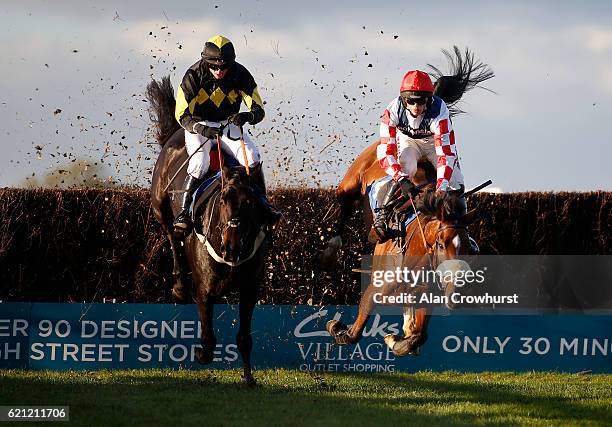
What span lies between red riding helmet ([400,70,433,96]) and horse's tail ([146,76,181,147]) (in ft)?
9.17

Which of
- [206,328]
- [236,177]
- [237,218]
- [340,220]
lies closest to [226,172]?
[236,177]

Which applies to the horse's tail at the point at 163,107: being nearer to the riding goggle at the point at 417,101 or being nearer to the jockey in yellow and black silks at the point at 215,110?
the jockey in yellow and black silks at the point at 215,110

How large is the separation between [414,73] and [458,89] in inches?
77.3

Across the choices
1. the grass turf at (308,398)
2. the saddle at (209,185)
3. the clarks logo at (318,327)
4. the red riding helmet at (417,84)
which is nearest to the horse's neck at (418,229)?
the red riding helmet at (417,84)

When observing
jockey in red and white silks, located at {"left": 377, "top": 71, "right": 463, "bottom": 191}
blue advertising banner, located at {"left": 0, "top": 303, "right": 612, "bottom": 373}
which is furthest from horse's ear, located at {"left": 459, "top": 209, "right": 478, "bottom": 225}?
blue advertising banner, located at {"left": 0, "top": 303, "right": 612, "bottom": 373}

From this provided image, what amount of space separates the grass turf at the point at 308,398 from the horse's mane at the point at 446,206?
1.52 metres

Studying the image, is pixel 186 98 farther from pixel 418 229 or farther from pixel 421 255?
pixel 421 255

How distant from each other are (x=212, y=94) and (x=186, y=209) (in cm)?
114

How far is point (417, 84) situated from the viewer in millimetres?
9734

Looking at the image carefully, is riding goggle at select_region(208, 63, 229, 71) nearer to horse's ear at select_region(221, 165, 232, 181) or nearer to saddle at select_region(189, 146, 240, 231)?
saddle at select_region(189, 146, 240, 231)

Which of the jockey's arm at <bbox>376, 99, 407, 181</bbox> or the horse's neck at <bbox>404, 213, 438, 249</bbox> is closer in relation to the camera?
the horse's neck at <bbox>404, 213, 438, 249</bbox>

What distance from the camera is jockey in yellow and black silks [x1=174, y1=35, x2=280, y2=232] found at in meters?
9.80

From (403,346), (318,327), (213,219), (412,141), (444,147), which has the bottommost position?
(403,346)

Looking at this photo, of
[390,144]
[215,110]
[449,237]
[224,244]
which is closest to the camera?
[449,237]
